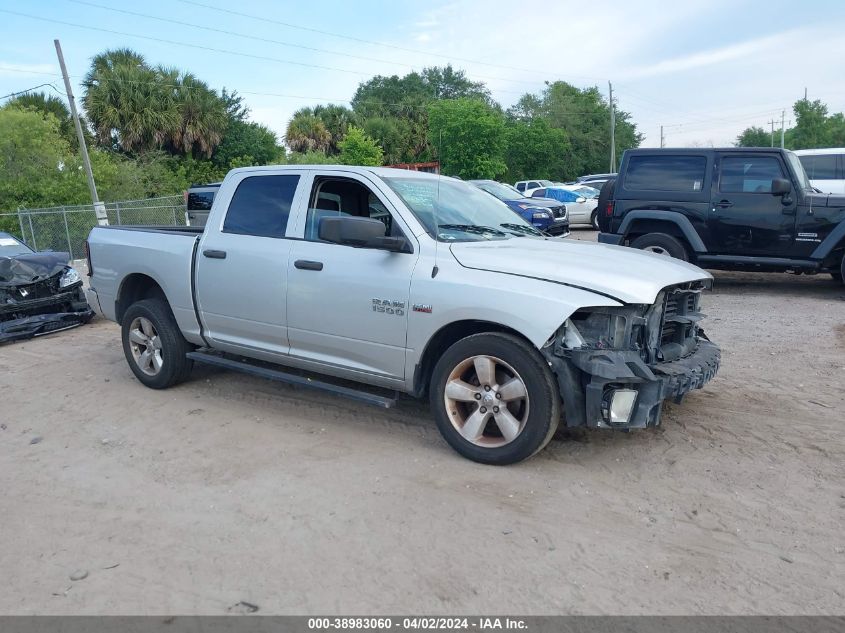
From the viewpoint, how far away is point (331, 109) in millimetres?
47438

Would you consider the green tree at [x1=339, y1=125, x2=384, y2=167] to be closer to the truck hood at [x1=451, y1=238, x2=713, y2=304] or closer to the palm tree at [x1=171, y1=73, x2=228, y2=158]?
the palm tree at [x1=171, y1=73, x2=228, y2=158]

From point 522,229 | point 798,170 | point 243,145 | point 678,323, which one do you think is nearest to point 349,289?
point 522,229

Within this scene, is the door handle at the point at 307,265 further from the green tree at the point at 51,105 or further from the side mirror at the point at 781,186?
the green tree at the point at 51,105

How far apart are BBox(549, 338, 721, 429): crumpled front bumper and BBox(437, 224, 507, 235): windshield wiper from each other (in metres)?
1.32

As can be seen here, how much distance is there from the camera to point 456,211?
5098 millimetres

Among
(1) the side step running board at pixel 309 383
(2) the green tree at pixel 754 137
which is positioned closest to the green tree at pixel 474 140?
(1) the side step running board at pixel 309 383

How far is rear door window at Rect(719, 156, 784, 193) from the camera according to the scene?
9.73 meters

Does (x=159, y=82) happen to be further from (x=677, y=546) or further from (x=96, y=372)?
(x=677, y=546)

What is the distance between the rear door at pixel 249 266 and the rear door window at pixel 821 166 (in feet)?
41.2

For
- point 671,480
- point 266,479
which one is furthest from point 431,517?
point 671,480

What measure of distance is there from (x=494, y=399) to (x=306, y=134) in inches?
1730

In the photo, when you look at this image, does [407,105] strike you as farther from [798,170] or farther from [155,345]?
[155,345]

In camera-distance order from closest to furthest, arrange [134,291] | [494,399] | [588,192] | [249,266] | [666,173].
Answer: [494,399]
[249,266]
[134,291]
[666,173]
[588,192]

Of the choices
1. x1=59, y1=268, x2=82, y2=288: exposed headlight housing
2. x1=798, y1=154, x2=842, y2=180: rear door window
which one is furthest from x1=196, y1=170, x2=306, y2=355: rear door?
x1=798, y1=154, x2=842, y2=180: rear door window
